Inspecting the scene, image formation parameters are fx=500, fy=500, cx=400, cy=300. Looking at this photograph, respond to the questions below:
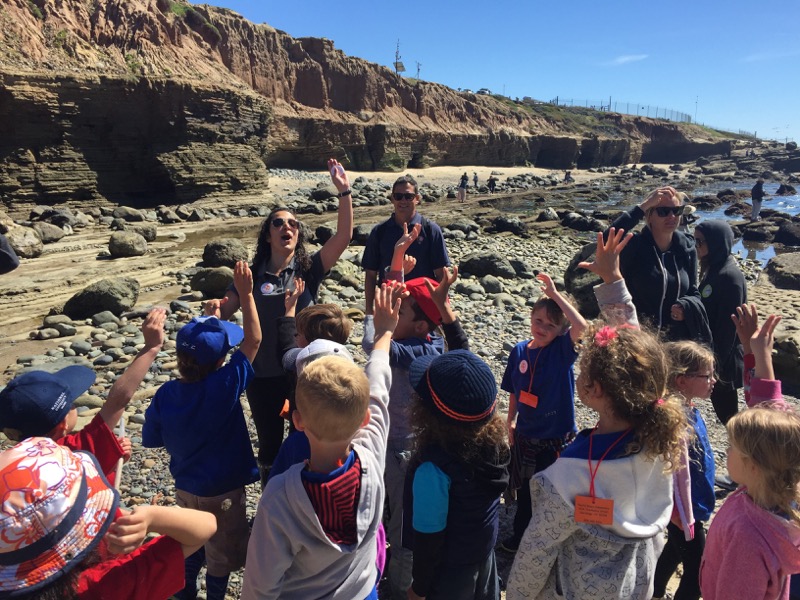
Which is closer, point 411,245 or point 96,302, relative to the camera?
point 411,245

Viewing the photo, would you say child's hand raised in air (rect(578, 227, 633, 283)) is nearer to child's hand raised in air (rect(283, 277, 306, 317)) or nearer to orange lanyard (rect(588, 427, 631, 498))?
orange lanyard (rect(588, 427, 631, 498))

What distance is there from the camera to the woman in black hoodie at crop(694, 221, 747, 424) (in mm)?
4070

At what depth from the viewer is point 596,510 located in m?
1.88

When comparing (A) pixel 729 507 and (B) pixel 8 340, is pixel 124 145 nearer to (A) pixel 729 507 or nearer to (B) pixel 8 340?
(B) pixel 8 340

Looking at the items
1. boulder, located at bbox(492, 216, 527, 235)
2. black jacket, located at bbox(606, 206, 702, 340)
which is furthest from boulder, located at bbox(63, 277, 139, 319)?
boulder, located at bbox(492, 216, 527, 235)

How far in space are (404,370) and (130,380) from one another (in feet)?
4.72

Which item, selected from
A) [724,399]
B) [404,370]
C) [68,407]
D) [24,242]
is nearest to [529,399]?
[404,370]

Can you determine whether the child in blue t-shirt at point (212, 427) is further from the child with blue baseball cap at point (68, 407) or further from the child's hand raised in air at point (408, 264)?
the child's hand raised in air at point (408, 264)

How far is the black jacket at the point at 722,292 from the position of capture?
4066 millimetres

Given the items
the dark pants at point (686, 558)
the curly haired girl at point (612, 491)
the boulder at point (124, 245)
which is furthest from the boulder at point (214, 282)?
the curly haired girl at point (612, 491)

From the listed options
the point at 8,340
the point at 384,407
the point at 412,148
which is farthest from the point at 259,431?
the point at 412,148

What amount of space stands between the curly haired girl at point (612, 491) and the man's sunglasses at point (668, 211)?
7.24ft

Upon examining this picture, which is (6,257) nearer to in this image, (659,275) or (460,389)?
(460,389)

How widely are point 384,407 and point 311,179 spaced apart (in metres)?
33.7
